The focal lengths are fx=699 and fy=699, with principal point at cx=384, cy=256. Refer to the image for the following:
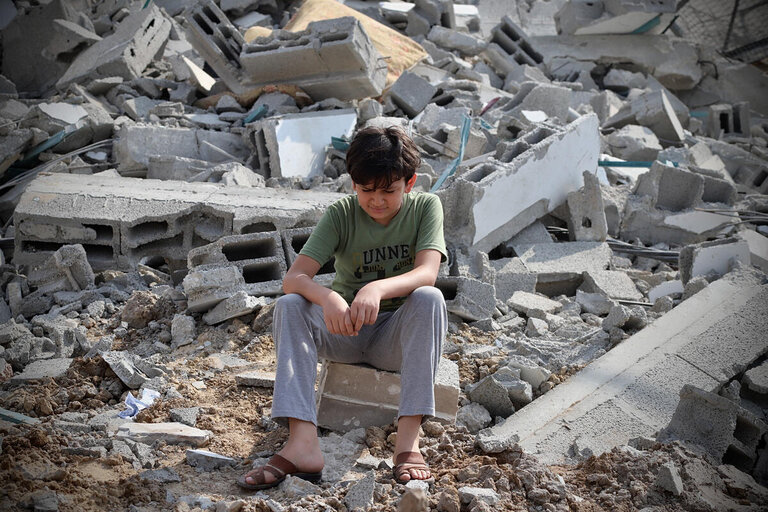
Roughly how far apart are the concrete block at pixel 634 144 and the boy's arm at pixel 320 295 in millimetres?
6873

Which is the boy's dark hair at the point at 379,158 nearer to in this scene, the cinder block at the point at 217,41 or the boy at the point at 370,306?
the boy at the point at 370,306

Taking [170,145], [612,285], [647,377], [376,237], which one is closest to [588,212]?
[612,285]

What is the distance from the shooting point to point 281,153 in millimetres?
7078

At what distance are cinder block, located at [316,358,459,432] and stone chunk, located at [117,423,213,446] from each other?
52 cm

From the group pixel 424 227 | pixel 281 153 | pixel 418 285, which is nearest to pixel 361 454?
pixel 418 285

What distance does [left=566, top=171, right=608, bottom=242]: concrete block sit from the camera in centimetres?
603

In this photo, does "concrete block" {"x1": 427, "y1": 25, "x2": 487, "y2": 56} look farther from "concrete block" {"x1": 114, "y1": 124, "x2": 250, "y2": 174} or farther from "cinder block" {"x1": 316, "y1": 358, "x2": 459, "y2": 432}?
"cinder block" {"x1": 316, "y1": 358, "x2": 459, "y2": 432}

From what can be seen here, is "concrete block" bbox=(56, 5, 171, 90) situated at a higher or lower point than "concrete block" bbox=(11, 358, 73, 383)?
lower

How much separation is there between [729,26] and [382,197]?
1493cm

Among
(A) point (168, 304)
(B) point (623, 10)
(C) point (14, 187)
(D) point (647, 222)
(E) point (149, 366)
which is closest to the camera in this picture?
(E) point (149, 366)

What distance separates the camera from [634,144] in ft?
29.0

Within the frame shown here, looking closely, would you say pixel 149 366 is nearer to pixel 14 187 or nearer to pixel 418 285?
pixel 418 285

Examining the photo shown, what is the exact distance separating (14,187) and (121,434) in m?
5.29

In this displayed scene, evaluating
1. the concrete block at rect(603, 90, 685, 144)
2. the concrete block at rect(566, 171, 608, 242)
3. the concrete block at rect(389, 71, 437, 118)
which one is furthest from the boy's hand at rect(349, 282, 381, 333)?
the concrete block at rect(603, 90, 685, 144)
